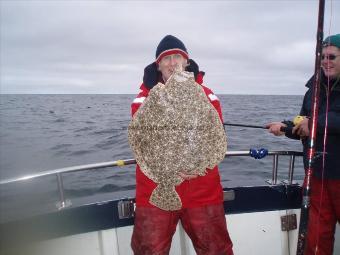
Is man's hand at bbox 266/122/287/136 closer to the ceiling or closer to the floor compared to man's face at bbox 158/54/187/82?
closer to the floor

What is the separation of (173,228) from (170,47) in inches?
69.2

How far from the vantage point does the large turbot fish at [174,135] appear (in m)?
2.55

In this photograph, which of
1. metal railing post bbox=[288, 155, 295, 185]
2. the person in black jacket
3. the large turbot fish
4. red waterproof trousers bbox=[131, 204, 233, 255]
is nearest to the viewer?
the large turbot fish

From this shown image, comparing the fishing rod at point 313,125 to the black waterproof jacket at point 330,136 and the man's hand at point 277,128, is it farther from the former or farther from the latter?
the man's hand at point 277,128

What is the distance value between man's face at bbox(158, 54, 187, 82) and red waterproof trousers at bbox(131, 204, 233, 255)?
1314mm

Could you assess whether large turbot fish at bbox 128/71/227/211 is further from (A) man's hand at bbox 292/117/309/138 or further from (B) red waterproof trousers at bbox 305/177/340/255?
(B) red waterproof trousers at bbox 305/177/340/255

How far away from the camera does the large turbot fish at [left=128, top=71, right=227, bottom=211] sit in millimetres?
2551

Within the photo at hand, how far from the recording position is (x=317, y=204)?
3.28 meters

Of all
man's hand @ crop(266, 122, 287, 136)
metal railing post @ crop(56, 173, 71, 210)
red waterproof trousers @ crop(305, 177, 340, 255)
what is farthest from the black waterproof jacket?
metal railing post @ crop(56, 173, 71, 210)

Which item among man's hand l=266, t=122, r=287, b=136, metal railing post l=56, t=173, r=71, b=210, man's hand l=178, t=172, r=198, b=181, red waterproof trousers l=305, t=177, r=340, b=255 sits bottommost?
red waterproof trousers l=305, t=177, r=340, b=255

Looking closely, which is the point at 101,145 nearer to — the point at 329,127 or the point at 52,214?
the point at 52,214

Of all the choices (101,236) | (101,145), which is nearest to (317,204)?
(101,236)

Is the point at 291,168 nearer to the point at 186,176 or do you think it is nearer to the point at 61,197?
the point at 186,176

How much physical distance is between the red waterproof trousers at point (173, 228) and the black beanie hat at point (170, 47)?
1490 millimetres
